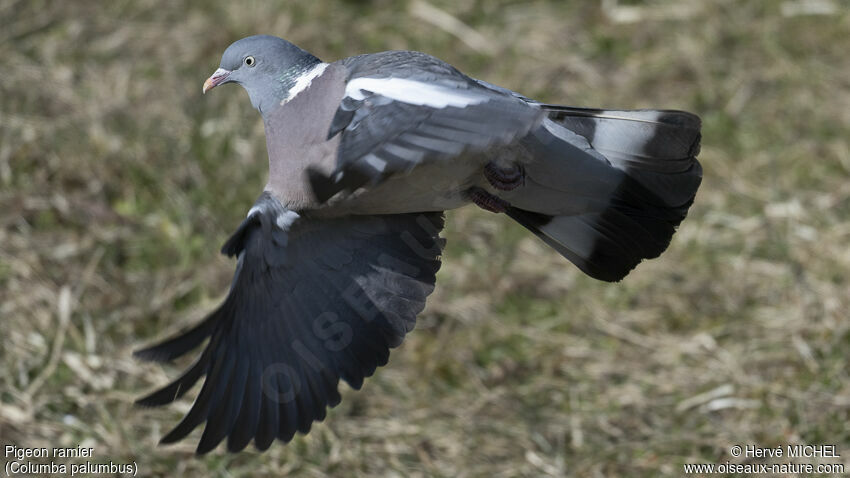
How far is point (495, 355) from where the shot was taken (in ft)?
13.5

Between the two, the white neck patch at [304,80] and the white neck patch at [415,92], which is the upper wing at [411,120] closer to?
the white neck patch at [415,92]

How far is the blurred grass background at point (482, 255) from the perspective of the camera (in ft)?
11.7

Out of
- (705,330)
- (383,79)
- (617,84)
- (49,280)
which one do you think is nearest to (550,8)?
(617,84)

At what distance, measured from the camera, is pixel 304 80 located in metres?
2.94

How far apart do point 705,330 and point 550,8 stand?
2.82 metres

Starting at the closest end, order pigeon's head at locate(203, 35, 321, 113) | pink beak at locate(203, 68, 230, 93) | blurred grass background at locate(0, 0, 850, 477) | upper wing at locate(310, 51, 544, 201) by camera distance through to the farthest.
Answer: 1. upper wing at locate(310, 51, 544, 201)
2. pigeon's head at locate(203, 35, 321, 113)
3. pink beak at locate(203, 68, 230, 93)
4. blurred grass background at locate(0, 0, 850, 477)

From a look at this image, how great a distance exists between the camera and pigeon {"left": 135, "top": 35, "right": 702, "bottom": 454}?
2.68 meters

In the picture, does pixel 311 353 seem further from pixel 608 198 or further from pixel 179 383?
pixel 608 198

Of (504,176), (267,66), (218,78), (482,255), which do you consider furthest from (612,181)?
(482,255)

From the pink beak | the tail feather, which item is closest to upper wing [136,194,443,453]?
the tail feather

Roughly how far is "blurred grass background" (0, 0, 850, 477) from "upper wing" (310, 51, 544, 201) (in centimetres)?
136

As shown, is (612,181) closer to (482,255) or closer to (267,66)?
(267,66)

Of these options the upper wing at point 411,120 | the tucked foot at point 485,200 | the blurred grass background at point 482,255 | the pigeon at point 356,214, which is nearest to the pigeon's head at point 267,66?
the pigeon at point 356,214

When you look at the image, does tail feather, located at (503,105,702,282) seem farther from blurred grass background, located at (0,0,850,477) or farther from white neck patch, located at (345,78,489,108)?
blurred grass background, located at (0,0,850,477)
